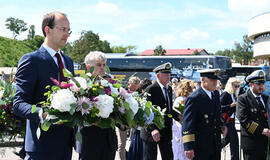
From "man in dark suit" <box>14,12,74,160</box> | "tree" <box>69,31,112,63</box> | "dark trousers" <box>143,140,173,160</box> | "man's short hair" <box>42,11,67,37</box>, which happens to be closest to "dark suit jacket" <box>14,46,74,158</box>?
"man in dark suit" <box>14,12,74,160</box>

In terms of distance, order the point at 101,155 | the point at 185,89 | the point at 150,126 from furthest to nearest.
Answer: the point at 185,89, the point at 101,155, the point at 150,126

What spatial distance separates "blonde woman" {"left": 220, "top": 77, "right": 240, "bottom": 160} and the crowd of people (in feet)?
0.07

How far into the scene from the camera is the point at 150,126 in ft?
10.5

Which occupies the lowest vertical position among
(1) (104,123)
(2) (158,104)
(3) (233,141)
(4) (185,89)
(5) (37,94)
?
(3) (233,141)

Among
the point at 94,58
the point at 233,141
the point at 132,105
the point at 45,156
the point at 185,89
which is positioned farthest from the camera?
the point at 233,141

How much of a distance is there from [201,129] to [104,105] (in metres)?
2.48

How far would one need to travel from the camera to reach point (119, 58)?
3369 cm

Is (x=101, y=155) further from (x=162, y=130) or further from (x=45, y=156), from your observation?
(x=162, y=130)

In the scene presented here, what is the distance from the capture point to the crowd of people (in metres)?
2.36

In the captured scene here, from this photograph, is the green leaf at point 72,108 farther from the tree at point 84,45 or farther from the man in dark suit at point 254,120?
the tree at point 84,45

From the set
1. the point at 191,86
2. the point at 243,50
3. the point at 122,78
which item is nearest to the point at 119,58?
the point at 191,86

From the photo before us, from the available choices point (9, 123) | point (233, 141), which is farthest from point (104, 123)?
point (233, 141)

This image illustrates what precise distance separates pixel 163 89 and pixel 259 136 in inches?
68.4

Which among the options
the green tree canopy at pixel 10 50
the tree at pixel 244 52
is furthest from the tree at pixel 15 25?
the tree at pixel 244 52
